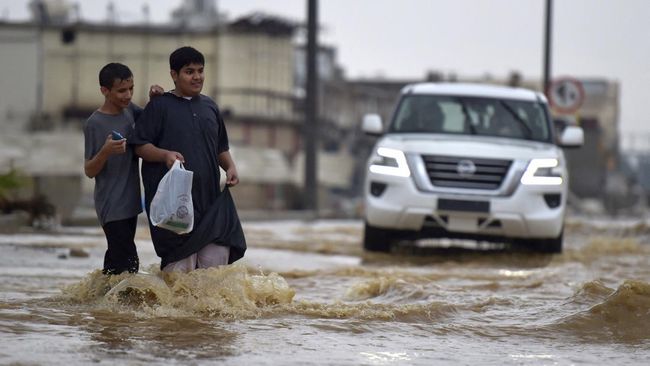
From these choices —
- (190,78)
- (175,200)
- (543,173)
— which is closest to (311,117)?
(543,173)

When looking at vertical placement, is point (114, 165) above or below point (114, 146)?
below

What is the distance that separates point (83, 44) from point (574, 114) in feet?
122

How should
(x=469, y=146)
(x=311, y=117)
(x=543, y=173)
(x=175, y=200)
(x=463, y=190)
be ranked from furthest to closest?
1. (x=311, y=117)
2. (x=469, y=146)
3. (x=543, y=173)
4. (x=463, y=190)
5. (x=175, y=200)

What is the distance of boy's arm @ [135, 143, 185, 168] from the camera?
325 inches

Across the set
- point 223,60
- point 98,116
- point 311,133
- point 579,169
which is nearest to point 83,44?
point 223,60

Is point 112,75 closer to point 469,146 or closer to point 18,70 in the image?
point 469,146

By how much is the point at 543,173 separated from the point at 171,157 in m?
7.54

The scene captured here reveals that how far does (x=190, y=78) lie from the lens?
844 cm

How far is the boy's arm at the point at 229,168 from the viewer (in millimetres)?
8438

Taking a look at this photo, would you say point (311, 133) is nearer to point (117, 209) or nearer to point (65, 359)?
point (117, 209)

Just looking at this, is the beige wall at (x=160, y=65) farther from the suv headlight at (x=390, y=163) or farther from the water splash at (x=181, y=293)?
the water splash at (x=181, y=293)

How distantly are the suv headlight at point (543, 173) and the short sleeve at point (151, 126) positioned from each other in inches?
282

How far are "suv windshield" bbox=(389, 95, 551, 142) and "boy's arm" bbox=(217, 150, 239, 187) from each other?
7.64 meters

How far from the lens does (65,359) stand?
6684mm
